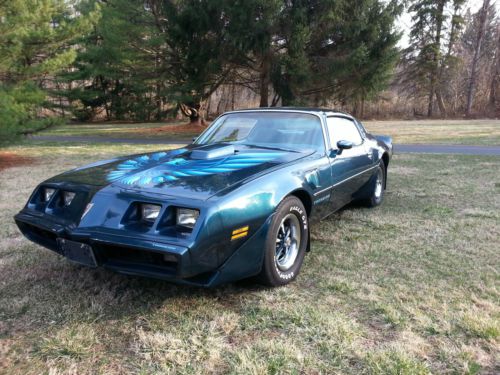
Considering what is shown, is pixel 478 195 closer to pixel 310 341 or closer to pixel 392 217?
pixel 392 217

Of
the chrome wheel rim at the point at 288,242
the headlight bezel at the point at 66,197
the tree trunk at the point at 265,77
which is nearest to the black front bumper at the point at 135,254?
the headlight bezel at the point at 66,197

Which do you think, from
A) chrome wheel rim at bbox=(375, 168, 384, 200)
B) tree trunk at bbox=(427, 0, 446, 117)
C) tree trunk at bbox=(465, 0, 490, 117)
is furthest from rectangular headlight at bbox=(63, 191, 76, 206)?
tree trunk at bbox=(465, 0, 490, 117)

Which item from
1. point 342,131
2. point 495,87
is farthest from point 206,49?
point 495,87

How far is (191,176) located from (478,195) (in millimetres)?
4953

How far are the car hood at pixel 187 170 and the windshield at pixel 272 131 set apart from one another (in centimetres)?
21

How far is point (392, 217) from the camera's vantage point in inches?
195

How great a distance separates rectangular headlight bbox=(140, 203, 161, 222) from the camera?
2572 millimetres

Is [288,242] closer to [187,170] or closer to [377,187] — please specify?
[187,170]

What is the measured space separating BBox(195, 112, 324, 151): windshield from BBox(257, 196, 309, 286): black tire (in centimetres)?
85

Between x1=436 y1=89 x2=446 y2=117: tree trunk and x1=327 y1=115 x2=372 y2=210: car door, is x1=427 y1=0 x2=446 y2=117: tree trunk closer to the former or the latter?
x1=436 y1=89 x2=446 y2=117: tree trunk

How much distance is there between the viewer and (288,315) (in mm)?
2650

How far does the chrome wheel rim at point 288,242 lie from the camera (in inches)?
121

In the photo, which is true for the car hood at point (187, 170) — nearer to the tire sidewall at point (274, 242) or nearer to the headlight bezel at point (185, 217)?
the headlight bezel at point (185, 217)

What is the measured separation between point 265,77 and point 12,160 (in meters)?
9.89
